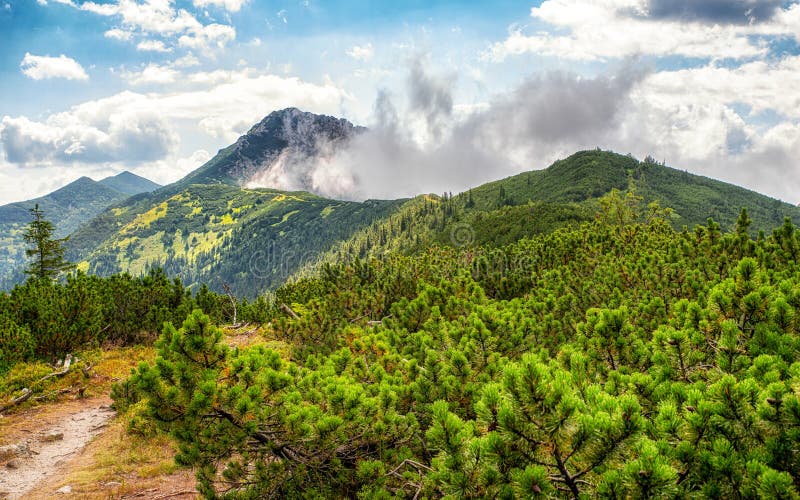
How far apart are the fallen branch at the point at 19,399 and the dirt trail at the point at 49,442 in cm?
81

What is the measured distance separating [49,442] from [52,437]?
0.18 m

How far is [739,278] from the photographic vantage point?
5.91 m

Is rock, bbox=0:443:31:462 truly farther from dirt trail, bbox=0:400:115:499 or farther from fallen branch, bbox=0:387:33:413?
fallen branch, bbox=0:387:33:413

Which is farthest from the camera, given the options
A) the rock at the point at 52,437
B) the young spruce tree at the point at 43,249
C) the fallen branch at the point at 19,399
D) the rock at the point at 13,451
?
the young spruce tree at the point at 43,249

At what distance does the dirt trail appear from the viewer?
8664 millimetres

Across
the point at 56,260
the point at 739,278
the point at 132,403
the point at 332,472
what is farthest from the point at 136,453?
the point at 56,260

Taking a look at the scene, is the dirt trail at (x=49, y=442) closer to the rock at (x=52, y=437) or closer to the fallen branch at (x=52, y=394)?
the rock at (x=52, y=437)

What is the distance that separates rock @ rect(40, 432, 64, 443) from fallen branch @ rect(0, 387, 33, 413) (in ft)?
7.55

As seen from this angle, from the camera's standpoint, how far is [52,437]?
36.0 ft

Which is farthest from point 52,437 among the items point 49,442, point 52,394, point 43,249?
point 43,249

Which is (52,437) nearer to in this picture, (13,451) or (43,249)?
(13,451)

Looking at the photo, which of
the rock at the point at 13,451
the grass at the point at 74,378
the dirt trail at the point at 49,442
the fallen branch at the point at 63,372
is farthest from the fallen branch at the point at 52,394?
the rock at the point at 13,451

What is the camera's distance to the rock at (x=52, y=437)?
10.8 meters

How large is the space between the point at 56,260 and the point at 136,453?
154 ft
